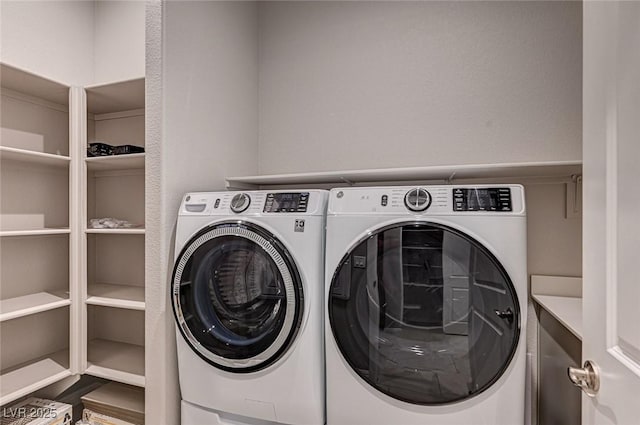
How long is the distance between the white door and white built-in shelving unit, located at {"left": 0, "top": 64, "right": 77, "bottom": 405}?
2.06m

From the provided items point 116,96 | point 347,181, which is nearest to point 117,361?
point 116,96

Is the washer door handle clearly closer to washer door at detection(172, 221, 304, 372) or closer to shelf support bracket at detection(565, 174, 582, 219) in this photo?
washer door at detection(172, 221, 304, 372)

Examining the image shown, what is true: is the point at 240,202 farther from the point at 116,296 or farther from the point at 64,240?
the point at 64,240

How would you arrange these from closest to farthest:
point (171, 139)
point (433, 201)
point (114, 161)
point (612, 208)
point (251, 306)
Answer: point (612, 208)
point (433, 201)
point (251, 306)
point (171, 139)
point (114, 161)

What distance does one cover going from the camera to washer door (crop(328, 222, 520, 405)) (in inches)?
46.3

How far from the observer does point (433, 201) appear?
127cm

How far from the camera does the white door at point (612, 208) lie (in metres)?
0.57

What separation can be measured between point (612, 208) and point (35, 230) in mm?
2109

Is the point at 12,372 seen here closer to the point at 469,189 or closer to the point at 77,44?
the point at 77,44

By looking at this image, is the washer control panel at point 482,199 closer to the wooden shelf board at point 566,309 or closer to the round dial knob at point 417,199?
the round dial knob at point 417,199

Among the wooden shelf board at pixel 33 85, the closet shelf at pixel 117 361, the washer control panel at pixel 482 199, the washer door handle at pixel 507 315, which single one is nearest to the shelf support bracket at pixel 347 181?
the washer control panel at pixel 482 199

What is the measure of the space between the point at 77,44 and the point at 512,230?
2.63 m

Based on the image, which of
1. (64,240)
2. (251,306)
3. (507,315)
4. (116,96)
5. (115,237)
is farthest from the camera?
(115,237)

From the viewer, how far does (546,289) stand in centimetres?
167
